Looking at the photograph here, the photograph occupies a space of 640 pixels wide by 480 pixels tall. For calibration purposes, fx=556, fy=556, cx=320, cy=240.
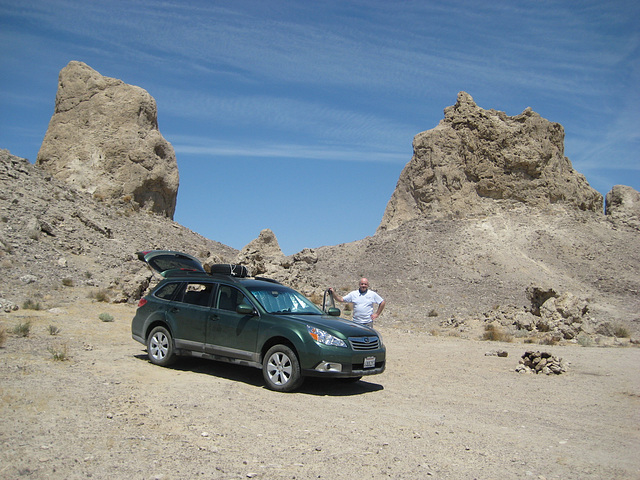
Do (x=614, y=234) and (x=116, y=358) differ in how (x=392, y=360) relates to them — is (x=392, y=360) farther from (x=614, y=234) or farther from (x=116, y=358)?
(x=614, y=234)

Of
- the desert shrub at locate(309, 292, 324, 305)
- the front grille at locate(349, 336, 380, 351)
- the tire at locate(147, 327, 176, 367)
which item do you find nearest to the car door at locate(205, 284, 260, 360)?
the tire at locate(147, 327, 176, 367)

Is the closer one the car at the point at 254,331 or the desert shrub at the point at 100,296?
the car at the point at 254,331

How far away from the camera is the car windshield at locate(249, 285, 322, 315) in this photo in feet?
30.8

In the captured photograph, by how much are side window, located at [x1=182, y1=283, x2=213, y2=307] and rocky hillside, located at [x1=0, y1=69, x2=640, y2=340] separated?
10507mm

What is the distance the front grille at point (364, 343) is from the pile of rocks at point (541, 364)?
188 inches

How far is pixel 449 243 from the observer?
48312 millimetres

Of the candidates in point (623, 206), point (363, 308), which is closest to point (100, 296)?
point (363, 308)

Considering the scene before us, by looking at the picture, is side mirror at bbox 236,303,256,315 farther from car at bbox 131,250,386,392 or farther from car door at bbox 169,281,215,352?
car door at bbox 169,281,215,352

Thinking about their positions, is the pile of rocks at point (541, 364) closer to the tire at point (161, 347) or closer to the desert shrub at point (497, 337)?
the desert shrub at point (497, 337)

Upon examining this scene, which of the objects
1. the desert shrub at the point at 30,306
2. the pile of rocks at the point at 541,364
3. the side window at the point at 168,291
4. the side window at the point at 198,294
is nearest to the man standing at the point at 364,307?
the side window at the point at 198,294

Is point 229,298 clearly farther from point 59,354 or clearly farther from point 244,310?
point 59,354

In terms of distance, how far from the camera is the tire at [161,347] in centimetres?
991

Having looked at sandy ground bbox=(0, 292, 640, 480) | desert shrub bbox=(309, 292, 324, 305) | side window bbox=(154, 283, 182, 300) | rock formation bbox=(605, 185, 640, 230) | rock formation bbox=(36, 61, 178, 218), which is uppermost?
rock formation bbox=(605, 185, 640, 230)

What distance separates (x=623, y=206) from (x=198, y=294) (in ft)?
185
